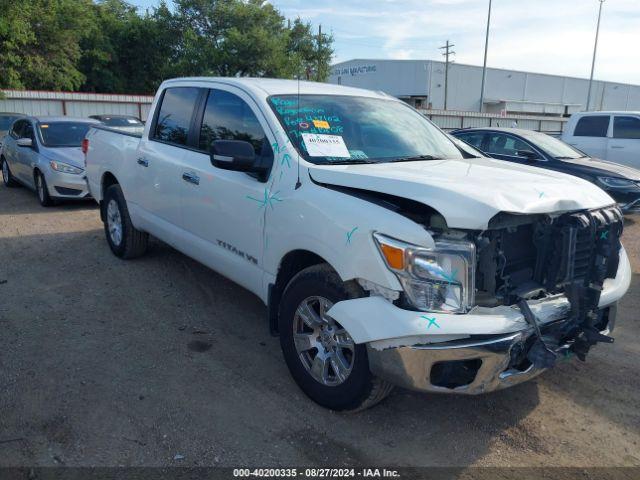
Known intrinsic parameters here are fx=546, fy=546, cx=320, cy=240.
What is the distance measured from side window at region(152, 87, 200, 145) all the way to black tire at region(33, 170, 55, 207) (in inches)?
190

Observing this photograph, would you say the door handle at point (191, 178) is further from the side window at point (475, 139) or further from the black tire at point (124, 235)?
the side window at point (475, 139)

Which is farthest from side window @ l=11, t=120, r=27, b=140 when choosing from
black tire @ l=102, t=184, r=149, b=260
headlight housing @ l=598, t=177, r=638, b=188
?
headlight housing @ l=598, t=177, r=638, b=188

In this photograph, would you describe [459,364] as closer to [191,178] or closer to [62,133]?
[191,178]

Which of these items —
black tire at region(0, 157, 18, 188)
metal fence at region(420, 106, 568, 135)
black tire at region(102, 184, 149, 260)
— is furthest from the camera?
metal fence at region(420, 106, 568, 135)

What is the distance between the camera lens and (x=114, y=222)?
6.38 m

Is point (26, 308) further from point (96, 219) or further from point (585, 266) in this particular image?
point (585, 266)

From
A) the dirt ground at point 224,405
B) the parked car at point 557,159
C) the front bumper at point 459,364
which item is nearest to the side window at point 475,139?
the parked car at point 557,159

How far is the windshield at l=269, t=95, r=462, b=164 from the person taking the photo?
369 cm

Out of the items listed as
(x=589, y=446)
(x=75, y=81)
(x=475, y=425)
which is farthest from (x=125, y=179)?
(x=75, y=81)

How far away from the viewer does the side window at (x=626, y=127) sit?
1106 cm

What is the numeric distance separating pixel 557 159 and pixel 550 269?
670 cm

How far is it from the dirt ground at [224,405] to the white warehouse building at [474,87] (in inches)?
1956

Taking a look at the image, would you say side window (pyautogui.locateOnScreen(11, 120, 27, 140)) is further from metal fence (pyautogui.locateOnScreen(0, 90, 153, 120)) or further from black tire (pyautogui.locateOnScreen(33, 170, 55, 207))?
metal fence (pyautogui.locateOnScreen(0, 90, 153, 120))

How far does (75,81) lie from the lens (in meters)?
28.5
